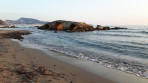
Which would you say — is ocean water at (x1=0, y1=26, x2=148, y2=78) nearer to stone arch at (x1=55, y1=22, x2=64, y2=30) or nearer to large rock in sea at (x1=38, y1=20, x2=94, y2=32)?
large rock in sea at (x1=38, y1=20, x2=94, y2=32)

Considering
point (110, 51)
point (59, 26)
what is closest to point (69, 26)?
point (59, 26)

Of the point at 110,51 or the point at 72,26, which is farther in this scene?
the point at 72,26

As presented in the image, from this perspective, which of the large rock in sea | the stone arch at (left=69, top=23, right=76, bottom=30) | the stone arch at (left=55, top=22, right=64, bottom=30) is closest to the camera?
the large rock in sea

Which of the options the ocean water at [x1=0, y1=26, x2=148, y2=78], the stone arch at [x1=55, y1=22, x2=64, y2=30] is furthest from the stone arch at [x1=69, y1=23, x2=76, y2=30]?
the ocean water at [x1=0, y1=26, x2=148, y2=78]

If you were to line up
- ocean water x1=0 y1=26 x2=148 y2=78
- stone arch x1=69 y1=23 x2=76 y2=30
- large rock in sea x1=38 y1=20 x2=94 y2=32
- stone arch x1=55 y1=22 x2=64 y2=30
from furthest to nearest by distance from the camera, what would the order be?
1. stone arch x1=55 y1=22 x2=64 y2=30
2. stone arch x1=69 y1=23 x2=76 y2=30
3. large rock in sea x1=38 y1=20 x2=94 y2=32
4. ocean water x1=0 y1=26 x2=148 y2=78

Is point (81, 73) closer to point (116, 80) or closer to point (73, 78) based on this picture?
point (73, 78)

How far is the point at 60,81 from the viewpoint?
28.5ft

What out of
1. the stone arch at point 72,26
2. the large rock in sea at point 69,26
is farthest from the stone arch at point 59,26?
the stone arch at point 72,26

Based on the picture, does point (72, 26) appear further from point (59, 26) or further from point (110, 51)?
point (110, 51)

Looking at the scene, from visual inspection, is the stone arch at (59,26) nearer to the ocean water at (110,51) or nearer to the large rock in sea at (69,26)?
the large rock in sea at (69,26)

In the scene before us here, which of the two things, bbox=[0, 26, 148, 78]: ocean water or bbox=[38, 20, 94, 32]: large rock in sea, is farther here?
bbox=[38, 20, 94, 32]: large rock in sea

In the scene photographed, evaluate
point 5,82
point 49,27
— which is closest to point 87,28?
point 49,27

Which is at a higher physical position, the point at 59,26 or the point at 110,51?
the point at 59,26

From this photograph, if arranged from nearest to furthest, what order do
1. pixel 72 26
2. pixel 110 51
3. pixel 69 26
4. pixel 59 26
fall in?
pixel 110 51 → pixel 72 26 → pixel 69 26 → pixel 59 26
